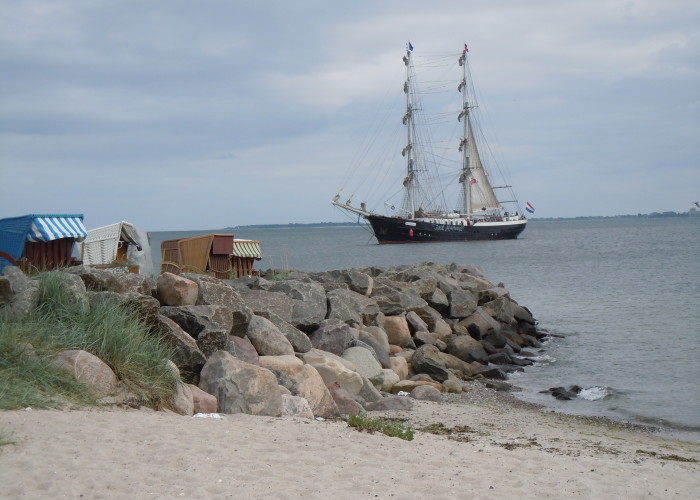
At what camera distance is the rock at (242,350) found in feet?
26.7

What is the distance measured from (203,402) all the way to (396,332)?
24.2 feet

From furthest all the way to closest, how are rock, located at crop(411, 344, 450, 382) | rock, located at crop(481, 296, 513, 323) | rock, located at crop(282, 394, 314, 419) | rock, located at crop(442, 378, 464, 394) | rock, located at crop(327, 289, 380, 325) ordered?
1. rock, located at crop(481, 296, 513, 323)
2. rock, located at crop(327, 289, 380, 325)
3. rock, located at crop(411, 344, 450, 382)
4. rock, located at crop(442, 378, 464, 394)
5. rock, located at crop(282, 394, 314, 419)

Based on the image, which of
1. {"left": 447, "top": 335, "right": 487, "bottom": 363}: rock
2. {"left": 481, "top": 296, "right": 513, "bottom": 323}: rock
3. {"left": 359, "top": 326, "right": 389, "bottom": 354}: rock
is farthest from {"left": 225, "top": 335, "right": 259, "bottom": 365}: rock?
{"left": 481, "top": 296, "right": 513, "bottom": 323}: rock

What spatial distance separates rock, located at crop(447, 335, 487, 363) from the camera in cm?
1440

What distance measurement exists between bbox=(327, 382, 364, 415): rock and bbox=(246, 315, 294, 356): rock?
0.94 meters

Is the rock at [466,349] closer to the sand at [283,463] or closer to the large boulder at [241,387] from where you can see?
the sand at [283,463]

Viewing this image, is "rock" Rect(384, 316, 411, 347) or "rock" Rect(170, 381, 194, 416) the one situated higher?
"rock" Rect(170, 381, 194, 416)


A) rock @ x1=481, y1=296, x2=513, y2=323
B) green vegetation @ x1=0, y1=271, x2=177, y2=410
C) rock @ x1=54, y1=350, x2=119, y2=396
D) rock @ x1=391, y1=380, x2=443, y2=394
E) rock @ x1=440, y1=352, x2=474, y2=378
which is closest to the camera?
green vegetation @ x1=0, y1=271, x2=177, y2=410

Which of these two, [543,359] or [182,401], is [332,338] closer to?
[182,401]

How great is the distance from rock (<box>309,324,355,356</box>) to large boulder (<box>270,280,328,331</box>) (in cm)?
23

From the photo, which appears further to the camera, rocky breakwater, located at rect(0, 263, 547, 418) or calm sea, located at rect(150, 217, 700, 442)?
calm sea, located at rect(150, 217, 700, 442)

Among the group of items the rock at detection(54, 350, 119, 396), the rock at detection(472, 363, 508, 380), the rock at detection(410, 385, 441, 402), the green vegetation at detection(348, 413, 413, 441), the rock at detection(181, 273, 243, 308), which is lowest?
the rock at detection(472, 363, 508, 380)

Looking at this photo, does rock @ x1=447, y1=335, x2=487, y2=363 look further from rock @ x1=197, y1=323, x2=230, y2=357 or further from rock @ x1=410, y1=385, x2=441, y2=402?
rock @ x1=197, y1=323, x2=230, y2=357

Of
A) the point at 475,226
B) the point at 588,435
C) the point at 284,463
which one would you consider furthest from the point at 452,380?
the point at 475,226
